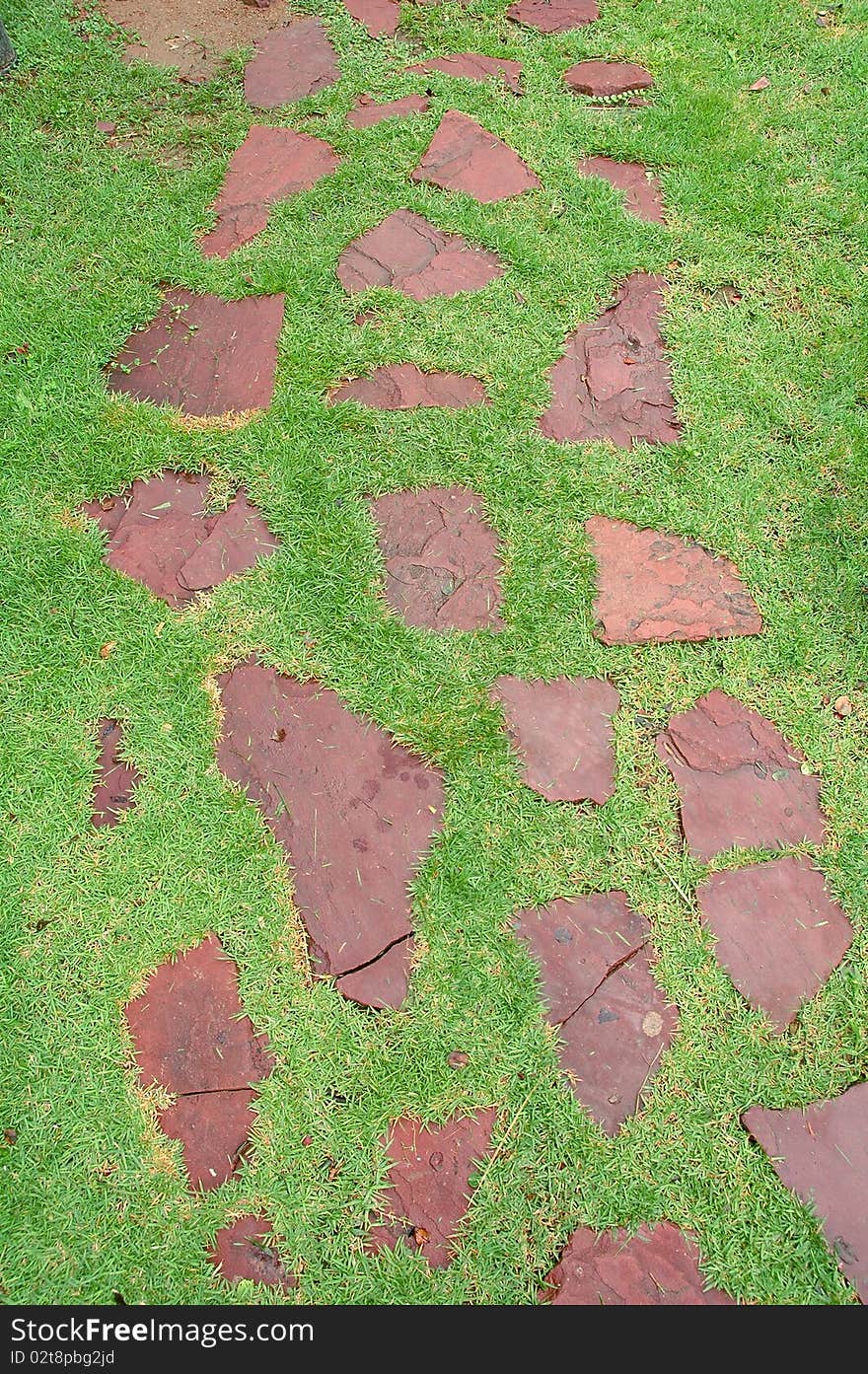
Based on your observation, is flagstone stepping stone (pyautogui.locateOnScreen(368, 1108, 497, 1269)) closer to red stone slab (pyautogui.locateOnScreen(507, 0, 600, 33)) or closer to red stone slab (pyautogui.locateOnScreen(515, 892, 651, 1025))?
red stone slab (pyautogui.locateOnScreen(515, 892, 651, 1025))

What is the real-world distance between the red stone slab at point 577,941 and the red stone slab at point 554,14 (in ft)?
13.1

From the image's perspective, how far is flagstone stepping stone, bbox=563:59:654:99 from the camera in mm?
3916

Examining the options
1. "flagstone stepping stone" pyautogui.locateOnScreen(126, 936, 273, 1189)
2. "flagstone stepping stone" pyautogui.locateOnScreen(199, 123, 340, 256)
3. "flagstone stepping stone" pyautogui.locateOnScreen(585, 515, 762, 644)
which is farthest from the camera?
"flagstone stepping stone" pyautogui.locateOnScreen(199, 123, 340, 256)

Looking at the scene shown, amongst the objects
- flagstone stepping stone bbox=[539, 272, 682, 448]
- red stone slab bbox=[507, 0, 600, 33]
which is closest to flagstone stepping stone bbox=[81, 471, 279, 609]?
flagstone stepping stone bbox=[539, 272, 682, 448]

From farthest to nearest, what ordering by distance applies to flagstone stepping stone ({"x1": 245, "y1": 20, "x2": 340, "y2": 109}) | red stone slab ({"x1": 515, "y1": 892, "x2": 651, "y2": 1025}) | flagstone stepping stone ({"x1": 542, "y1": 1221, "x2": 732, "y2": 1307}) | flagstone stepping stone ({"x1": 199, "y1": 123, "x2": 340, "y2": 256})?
flagstone stepping stone ({"x1": 245, "y1": 20, "x2": 340, "y2": 109})
flagstone stepping stone ({"x1": 199, "y1": 123, "x2": 340, "y2": 256})
red stone slab ({"x1": 515, "y1": 892, "x2": 651, "y2": 1025})
flagstone stepping stone ({"x1": 542, "y1": 1221, "x2": 732, "y2": 1307})

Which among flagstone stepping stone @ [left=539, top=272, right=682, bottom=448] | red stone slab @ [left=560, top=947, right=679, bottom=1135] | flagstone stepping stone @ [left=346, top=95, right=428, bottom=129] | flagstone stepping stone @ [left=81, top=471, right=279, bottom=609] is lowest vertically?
red stone slab @ [left=560, top=947, right=679, bottom=1135]

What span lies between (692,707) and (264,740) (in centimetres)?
119

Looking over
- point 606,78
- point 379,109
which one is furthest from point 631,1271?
point 606,78

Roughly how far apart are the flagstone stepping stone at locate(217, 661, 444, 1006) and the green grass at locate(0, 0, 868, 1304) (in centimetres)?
6

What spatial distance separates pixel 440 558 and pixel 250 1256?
72.4 inches

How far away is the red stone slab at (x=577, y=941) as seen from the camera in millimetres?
2166

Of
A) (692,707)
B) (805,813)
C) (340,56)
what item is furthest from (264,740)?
(340,56)

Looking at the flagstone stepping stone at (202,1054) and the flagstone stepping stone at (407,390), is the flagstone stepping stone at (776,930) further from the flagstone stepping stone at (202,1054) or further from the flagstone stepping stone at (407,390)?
the flagstone stepping stone at (407,390)

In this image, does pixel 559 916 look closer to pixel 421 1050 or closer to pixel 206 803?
pixel 421 1050
